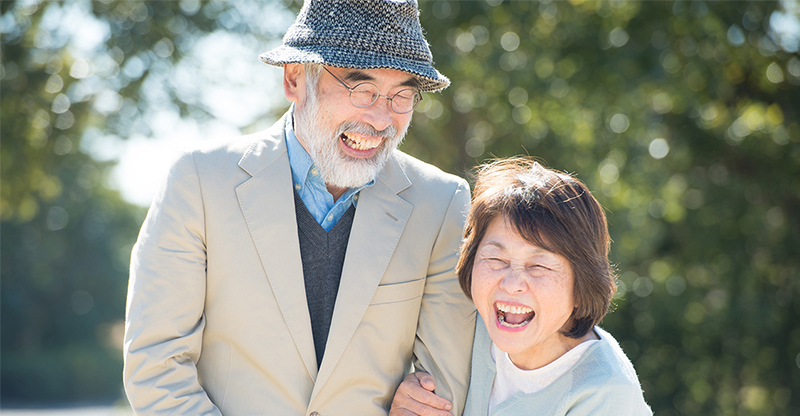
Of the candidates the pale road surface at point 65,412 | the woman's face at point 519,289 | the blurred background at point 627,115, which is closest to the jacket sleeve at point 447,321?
the woman's face at point 519,289

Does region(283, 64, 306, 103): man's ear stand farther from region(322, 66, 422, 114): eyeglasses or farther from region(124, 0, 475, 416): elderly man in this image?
region(322, 66, 422, 114): eyeglasses

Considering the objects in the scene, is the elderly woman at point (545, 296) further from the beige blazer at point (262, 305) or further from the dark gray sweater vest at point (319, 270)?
the dark gray sweater vest at point (319, 270)

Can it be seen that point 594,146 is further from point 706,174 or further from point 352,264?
point 352,264

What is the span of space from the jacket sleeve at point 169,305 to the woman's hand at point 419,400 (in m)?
0.60

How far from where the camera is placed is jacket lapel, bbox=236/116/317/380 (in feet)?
7.20

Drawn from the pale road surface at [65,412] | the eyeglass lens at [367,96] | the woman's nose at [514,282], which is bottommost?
the pale road surface at [65,412]

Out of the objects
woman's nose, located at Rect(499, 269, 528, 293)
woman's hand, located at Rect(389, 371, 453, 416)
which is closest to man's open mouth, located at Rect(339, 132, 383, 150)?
woman's nose, located at Rect(499, 269, 528, 293)

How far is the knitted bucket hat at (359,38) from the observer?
2.21 metres

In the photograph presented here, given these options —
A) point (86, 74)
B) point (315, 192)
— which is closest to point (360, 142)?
point (315, 192)

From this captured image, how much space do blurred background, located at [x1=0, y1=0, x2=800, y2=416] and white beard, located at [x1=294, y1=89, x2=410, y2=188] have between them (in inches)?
154

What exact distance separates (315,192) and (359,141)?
25 centimetres

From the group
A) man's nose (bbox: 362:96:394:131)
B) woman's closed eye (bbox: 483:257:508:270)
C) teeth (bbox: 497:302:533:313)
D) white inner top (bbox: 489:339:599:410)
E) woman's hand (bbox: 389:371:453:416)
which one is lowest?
woman's hand (bbox: 389:371:453:416)

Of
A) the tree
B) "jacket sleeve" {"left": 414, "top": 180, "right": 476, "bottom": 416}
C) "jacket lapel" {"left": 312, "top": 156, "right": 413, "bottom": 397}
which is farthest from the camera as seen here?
the tree

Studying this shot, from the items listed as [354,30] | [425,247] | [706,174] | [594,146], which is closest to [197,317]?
[425,247]
